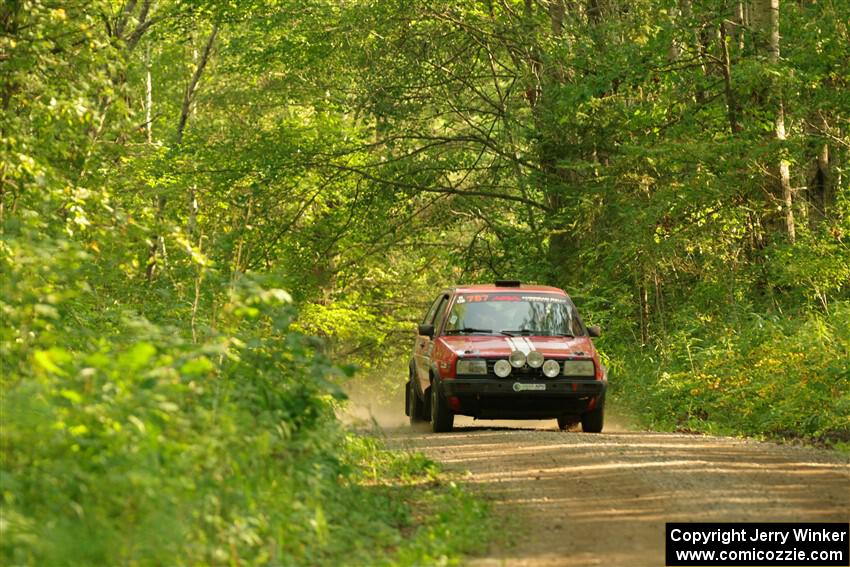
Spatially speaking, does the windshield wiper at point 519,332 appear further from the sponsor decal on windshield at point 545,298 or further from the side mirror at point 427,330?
the side mirror at point 427,330

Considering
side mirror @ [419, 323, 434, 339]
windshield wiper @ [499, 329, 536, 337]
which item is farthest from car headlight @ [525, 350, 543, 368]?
side mirror @ [419, 323, 434, 339]

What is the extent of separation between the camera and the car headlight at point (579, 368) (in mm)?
15016

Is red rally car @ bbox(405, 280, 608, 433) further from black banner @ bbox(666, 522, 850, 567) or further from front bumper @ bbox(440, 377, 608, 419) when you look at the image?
black banner @ bbox(666, 522, 850, 567)

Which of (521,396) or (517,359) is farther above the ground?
(517,359)

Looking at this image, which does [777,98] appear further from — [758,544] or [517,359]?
[758,544]

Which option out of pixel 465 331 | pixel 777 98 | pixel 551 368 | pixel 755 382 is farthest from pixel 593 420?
pixel 777 98

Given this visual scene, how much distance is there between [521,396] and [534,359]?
1.43ft

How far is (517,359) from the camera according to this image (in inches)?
585

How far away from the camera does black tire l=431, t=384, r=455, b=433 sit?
15125 millimetres

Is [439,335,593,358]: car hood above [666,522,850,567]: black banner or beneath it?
above

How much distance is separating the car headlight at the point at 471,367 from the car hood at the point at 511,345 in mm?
92

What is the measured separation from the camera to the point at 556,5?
26.4 m

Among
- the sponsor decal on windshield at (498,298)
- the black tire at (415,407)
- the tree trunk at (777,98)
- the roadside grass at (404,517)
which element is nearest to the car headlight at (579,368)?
the sponsor decal on windshield at (498,298)

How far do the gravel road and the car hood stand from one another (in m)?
1.03
